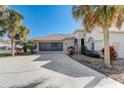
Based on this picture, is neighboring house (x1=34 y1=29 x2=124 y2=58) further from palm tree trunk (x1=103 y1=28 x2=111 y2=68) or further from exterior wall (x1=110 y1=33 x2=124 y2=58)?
palm tree trunk (x1=103 y1=28 x2=111 y2=68)

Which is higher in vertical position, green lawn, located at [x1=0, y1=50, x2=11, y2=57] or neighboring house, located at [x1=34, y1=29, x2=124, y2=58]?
neighboring house, located at [x1=34, y1=29, x2=124, y2=58]

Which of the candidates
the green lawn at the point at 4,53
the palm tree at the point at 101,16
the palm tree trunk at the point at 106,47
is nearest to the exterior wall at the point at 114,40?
the palm tree trunk at the point at 106,47

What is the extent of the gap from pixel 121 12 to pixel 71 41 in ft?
50.3

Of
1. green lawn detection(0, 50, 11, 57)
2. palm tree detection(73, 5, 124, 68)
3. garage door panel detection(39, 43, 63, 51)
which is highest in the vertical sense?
palm tree detection(73, 5, 124, 68)

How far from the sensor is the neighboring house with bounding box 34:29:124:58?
15.8 metres

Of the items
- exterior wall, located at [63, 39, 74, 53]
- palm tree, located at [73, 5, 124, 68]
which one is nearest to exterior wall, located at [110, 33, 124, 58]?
palm tree, located at [73, 5, 124, 68]

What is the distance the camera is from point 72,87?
7473mm

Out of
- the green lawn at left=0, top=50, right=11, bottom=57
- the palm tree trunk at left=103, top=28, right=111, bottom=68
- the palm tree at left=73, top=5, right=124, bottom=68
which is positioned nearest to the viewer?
the palm tree at left=73, top=5, right=124, bottom=68

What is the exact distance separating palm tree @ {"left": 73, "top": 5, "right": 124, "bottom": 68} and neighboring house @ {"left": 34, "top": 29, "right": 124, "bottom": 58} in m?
3.46

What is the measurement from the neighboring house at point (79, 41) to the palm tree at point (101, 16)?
3458mm

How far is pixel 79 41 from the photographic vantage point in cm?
2319

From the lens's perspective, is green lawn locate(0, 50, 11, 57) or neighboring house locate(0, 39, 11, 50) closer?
neighboring house locate(0, 39, 11, 50)

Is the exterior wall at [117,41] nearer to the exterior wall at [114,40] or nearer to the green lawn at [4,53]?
the exterior wall at [114,40]
